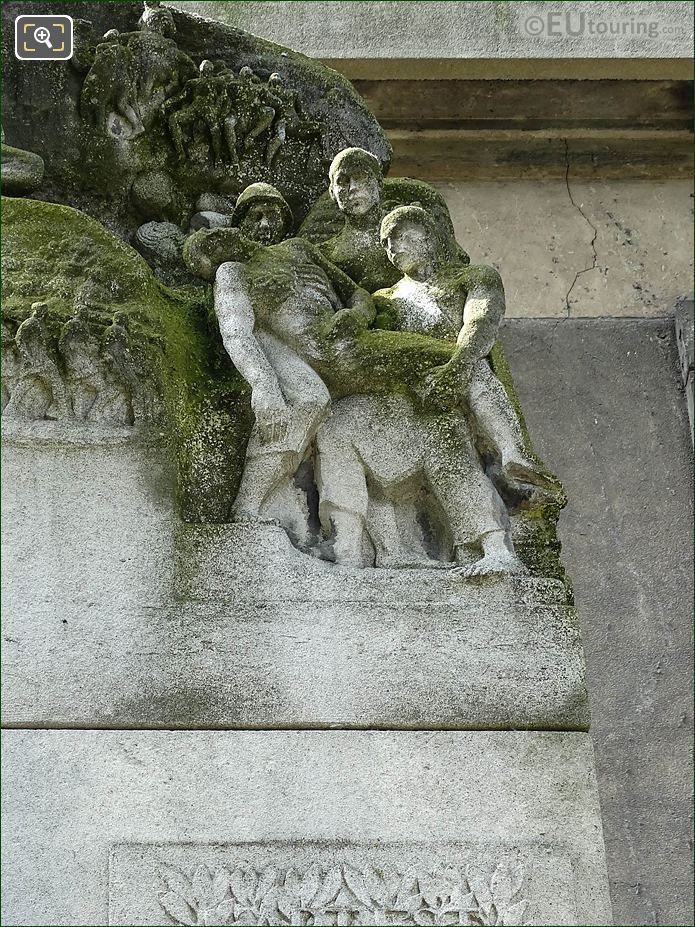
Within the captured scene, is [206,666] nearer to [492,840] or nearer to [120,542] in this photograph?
[120,542]

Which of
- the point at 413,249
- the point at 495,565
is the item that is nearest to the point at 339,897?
the point at 495,565

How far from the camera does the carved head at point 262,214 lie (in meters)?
4.48

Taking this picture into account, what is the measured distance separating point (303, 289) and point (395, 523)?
2.61 ft

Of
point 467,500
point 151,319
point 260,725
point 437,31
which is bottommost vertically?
point 260,725

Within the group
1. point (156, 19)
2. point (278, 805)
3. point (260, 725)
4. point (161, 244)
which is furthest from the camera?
point (156, 19)

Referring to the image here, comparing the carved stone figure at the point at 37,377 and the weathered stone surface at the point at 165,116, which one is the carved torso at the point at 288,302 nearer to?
the carved stone figure at the point at 37,377

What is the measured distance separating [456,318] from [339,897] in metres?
1.82

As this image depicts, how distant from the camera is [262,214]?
14.8ft

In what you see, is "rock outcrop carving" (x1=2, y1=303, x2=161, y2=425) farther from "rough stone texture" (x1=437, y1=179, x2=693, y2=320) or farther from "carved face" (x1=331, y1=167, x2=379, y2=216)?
"rough stone texture" (x1=437, y1=179, x2=693, y2=320)

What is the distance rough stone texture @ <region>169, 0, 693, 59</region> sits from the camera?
7.03m

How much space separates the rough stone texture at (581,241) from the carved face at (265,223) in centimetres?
268

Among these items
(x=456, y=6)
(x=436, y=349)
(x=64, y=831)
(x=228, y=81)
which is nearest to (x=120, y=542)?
(x=64, y=831)

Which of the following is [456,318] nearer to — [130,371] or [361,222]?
[361,222]

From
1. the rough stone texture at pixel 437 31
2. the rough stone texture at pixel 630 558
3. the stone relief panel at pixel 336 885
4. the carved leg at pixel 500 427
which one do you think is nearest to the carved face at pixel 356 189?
the carved leg at pixel 500 427
